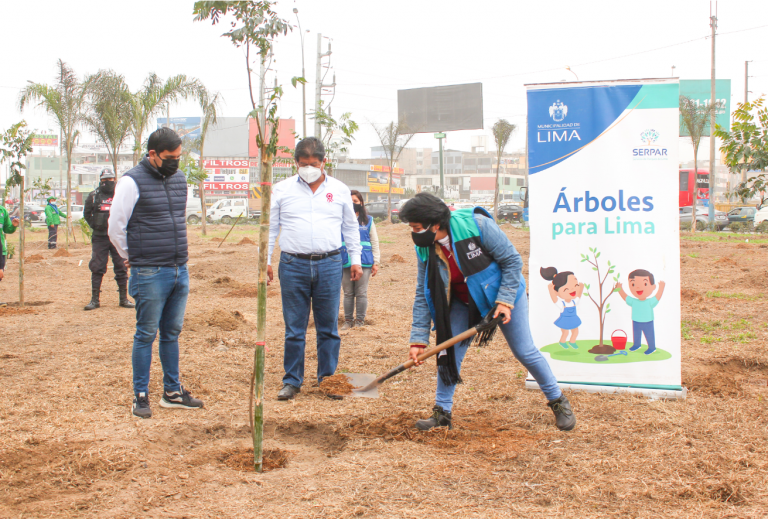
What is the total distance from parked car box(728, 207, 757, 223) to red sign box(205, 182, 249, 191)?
4122 centimetres

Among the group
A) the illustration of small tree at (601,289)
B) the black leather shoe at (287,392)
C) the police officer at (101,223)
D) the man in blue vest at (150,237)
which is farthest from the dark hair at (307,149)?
the police officer at (101,223)

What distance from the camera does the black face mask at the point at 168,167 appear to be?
3.84 metres

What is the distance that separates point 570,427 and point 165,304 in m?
2.67

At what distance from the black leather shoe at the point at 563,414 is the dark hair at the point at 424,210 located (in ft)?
4.58

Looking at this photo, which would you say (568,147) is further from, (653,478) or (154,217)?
(154,217)

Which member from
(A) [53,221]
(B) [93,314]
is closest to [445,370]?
(B) [93,314]

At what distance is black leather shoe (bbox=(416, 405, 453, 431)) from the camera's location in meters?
3.71

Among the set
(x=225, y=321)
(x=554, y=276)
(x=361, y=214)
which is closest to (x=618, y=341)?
(x=554, y=276)

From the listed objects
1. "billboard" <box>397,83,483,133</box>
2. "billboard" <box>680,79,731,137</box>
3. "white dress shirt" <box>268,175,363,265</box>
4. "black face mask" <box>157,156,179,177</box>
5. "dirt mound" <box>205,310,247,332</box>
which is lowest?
"dirt mound" <box>205,310,247,332</box>

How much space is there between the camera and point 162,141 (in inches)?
149

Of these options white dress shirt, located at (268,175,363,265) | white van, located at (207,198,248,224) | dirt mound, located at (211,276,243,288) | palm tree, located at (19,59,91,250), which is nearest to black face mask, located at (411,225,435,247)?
white dress shirt, located at (268,175,363,265)

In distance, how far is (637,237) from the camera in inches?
168

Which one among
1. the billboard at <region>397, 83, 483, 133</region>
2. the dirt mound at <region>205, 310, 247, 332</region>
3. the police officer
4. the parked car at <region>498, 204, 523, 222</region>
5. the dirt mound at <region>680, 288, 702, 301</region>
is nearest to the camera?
the dirt mound at <region>205, 310, 247, 332</region>

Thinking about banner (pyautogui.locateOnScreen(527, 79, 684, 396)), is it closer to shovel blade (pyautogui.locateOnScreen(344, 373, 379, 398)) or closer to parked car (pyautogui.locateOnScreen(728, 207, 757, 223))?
shovel blade (pyautogui.locateOnScreen(344, 373, 379, 398))
